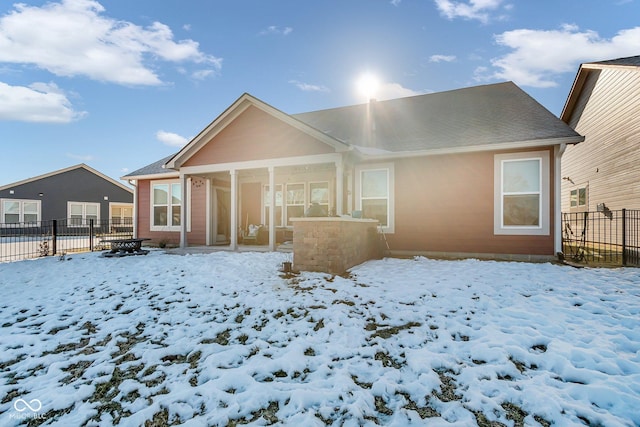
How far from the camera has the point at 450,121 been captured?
390 inches

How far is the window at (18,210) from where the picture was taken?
2133cm

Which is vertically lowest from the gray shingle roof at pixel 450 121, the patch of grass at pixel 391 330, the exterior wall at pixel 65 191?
the patch of grass at pixel 391 330

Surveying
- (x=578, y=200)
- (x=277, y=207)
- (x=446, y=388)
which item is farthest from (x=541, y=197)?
(x=578, y=200)

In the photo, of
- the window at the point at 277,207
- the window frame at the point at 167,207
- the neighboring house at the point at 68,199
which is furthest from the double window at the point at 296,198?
the neighboring house at the point at 68,199

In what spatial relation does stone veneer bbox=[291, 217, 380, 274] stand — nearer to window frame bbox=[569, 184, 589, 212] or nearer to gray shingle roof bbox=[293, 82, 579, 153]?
gray shingle roof bbox=[293, 82, 579, 153]

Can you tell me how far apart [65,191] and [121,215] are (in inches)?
182

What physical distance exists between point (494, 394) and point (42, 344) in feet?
17.2

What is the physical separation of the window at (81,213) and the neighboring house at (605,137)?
108 ft

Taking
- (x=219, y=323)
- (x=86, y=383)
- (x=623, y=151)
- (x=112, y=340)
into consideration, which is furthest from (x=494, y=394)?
(x=623, y=151)

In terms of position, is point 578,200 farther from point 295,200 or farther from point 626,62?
point 295,200

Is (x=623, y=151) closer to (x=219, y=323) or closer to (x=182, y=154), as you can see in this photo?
(x=219, y=323)

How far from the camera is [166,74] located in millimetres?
15023

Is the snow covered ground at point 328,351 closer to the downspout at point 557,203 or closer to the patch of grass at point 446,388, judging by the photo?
the patch of grass at point 446,388

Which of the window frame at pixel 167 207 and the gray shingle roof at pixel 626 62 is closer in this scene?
the gray shingle roof at pixel 626 62
